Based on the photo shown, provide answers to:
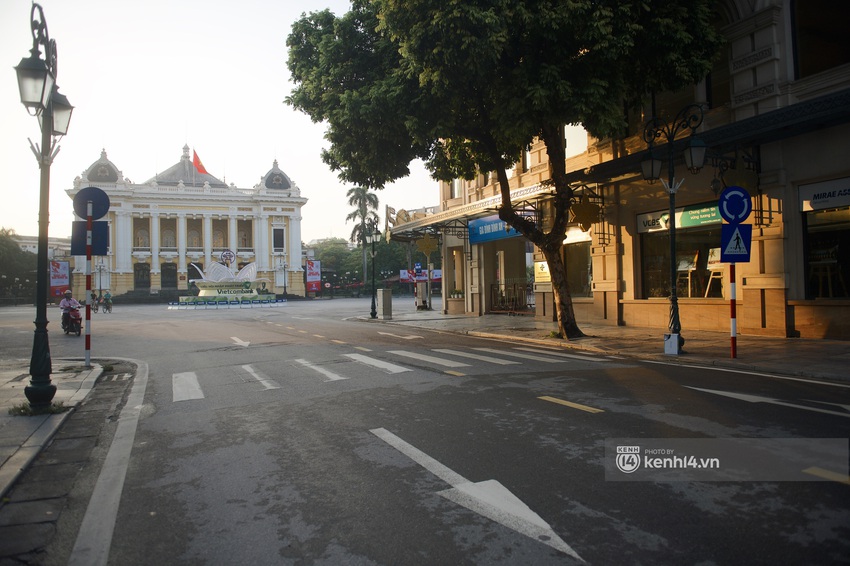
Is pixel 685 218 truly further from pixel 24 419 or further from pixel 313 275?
pixel 313 275

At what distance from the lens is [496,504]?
3.84 metres

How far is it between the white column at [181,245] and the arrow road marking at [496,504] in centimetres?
8496

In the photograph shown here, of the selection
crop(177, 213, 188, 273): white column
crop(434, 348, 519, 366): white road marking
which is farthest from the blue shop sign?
crop(177, 213, 188, 273): white column

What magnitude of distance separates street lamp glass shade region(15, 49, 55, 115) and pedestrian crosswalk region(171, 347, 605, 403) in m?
4.60

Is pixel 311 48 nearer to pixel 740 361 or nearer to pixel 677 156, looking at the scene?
pixel 677 156

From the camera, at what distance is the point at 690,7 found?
12906mm

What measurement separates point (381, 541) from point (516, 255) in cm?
2568

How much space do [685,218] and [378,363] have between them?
1121cm

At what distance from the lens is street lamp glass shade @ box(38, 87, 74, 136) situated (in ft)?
27.3

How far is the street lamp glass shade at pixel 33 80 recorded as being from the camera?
7441mm

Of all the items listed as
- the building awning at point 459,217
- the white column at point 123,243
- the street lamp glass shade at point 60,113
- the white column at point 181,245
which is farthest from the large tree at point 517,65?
the white column at point 123,243

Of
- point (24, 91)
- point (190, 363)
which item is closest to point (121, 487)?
point (24, 91)

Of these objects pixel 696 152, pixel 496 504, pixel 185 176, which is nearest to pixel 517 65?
pixel 696 152

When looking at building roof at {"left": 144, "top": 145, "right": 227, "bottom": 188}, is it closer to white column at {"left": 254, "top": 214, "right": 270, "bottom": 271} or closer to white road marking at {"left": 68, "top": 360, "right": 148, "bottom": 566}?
white column at {"left": 254, "top": 214, "right": 270, "bottom": 271}
